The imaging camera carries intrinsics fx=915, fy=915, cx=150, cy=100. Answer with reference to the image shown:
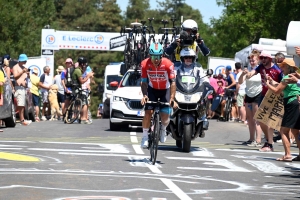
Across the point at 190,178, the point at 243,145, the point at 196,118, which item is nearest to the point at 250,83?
the point at 243,145

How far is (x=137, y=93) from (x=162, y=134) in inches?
319

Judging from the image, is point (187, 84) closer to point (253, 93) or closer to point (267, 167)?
point (267, 167)

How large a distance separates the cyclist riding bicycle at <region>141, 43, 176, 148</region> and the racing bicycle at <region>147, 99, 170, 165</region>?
10 cm

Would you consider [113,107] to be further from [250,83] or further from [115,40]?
[115,40]

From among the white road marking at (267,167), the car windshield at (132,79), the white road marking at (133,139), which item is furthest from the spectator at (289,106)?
the car windshield at (132,79)

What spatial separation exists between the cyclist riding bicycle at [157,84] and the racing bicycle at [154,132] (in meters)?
0.10

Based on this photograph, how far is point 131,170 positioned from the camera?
13633 mm

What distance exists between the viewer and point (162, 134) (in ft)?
50.2

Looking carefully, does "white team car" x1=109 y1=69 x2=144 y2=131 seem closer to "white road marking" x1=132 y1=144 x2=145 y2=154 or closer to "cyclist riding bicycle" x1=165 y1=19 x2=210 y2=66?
"white road marking" x1=132 y1=144 x2=145 y2=154

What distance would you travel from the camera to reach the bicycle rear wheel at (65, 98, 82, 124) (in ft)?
87.3

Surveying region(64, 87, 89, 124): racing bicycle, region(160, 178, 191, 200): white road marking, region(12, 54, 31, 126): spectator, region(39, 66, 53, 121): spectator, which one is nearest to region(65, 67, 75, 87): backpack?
region(64, 87, 89, 124): racing bicycle

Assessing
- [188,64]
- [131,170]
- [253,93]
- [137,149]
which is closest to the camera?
[131,170]

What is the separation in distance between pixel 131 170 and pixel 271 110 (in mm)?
5674

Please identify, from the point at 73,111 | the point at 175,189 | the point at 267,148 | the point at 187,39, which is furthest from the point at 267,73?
the point at 73,111
